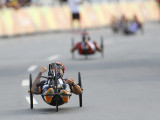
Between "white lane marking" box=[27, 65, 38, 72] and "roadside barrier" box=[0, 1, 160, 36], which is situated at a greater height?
"roadside barrier" box=[0, 1, 160, 36]

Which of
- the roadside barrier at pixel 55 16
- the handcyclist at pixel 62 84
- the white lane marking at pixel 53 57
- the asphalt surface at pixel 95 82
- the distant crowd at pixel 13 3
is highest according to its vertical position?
the distant crowd at pixel 13 3

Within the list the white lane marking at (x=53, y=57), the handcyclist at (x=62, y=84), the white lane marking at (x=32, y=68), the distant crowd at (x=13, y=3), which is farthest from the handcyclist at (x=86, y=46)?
the distant crowd at (x=13, y=3)

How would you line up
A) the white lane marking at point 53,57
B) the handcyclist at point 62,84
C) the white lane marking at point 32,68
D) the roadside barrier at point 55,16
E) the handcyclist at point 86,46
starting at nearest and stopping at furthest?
the handcyclist at point 62,84, the white lane marking at point 32,68, the handcyclist at point 86,46, the white lane marking at point 53,57, the roadside barrier at point 55,16

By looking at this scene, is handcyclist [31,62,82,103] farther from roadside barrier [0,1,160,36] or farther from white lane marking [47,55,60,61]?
roadside barrier [0,1,160,36]

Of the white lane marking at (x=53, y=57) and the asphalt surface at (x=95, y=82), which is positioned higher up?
the white lane marking at (x=53, y=57)

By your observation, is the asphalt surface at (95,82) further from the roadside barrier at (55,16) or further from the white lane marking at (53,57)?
the roadside barrier at (55,16)

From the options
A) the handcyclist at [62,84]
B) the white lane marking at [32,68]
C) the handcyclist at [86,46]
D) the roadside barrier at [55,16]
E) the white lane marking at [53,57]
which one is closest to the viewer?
the handcyclist at [62,84]

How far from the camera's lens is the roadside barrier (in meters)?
37.0

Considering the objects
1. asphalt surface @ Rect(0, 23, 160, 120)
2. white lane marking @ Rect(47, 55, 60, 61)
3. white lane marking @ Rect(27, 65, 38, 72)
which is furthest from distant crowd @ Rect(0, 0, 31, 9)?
white lane marking @ Rect(27, 65, 38, 72)

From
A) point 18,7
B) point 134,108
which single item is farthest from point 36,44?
point 134,108

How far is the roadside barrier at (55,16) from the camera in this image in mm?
37031

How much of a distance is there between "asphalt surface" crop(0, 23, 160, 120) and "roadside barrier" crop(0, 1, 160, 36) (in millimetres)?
5122

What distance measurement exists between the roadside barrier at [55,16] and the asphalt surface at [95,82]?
202 inches

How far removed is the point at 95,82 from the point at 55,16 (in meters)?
26.5
